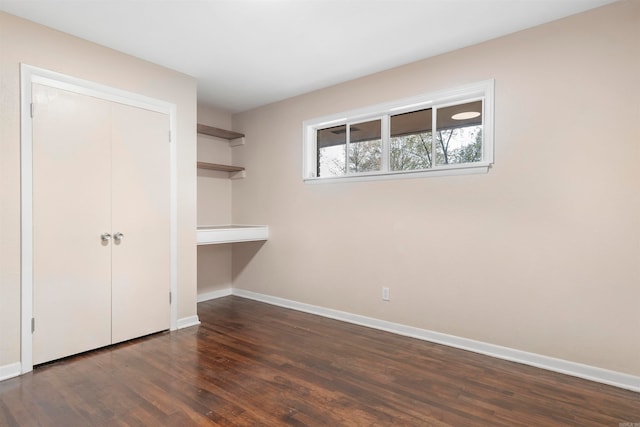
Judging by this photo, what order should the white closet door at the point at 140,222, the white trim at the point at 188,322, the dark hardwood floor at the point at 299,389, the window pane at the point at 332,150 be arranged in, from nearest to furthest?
the dark hardwood floor at the point at 299,389, the white closet door at the point at 140,222, the white trim at the point at 188,322, the window pane at the point at 332,150

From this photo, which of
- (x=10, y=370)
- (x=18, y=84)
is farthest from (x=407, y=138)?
(x=10, y=370)

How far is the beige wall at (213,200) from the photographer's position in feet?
15.4

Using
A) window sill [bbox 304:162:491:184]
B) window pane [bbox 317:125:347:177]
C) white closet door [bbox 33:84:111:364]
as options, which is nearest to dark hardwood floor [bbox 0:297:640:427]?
white closet door [bbox 33:84:111:364]

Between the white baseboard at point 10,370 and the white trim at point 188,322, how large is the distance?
1.27 metres

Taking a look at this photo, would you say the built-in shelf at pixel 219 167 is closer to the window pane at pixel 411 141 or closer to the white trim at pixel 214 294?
the white trim at pixel 214 294

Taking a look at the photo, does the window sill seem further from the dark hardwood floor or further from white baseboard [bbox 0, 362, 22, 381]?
white baseboard [bbox 0, 362, 22, 381]

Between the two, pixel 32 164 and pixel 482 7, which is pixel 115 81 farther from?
pixel 482 7

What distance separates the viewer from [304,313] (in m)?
4.09

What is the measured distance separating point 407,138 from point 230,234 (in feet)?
7.54

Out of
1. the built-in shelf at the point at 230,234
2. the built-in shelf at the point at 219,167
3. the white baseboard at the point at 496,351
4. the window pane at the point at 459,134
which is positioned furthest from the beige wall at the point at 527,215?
the built-in shelf at the point at 219,167

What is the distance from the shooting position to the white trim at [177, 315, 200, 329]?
140 inches

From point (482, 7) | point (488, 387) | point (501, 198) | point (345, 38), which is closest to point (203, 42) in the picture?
point (345, 38)

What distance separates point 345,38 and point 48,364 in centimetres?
350

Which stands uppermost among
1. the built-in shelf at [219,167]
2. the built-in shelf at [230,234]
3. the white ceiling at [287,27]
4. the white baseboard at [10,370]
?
the white ceiling at [287,27]
